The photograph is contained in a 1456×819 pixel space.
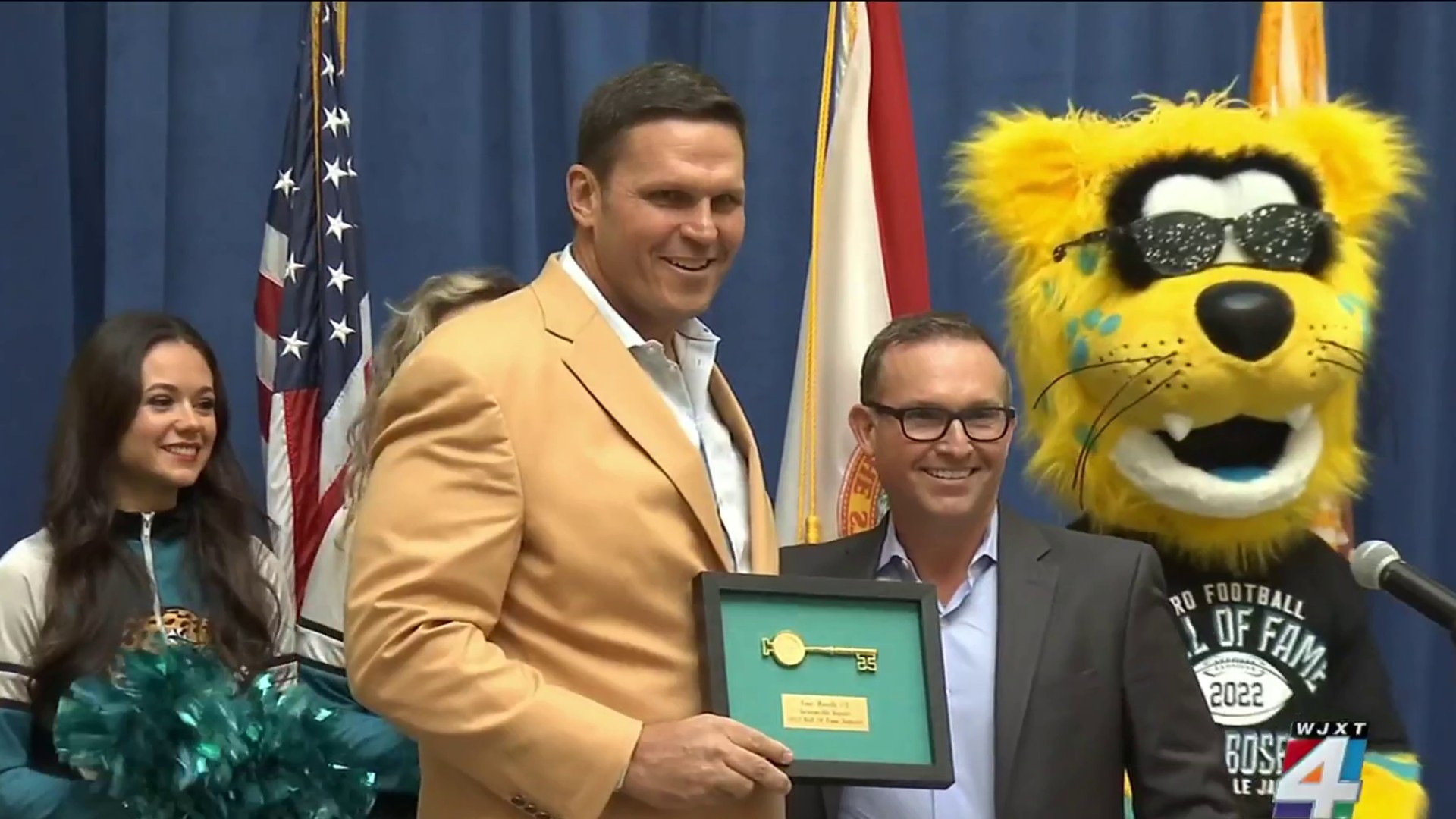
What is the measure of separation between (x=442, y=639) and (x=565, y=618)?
114mm

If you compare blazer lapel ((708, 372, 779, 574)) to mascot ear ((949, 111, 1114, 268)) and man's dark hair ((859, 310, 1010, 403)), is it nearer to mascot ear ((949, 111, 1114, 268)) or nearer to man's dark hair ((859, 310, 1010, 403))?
man's dark hair ((859, 310, 1010, 403))

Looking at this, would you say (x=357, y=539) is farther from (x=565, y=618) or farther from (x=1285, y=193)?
(x=1285, y=193)

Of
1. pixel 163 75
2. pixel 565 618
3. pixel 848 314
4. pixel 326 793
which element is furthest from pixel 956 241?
pixel 565 618

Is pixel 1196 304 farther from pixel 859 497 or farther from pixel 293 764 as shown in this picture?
pixel 293 764

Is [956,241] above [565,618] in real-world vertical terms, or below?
above

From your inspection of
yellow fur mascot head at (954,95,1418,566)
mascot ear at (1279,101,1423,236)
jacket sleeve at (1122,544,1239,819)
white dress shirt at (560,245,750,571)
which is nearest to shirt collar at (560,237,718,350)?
white dress shirt at (560,245,750,571)

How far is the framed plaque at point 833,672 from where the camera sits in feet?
4.52

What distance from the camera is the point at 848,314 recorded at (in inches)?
111

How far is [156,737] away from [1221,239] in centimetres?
153


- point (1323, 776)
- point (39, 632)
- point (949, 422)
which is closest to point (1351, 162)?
point (949, 422)

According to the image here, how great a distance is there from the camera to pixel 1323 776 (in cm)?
171

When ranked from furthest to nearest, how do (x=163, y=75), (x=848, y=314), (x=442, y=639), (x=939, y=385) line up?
(x=163, y=75) < (x=848, y=314) < (x=939, y=385) < (x=442, y=639)

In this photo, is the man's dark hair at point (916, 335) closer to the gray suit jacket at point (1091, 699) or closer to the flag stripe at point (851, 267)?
the gray suit jacket at point (1091, 699)

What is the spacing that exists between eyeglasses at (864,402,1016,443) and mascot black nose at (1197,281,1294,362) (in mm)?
573
